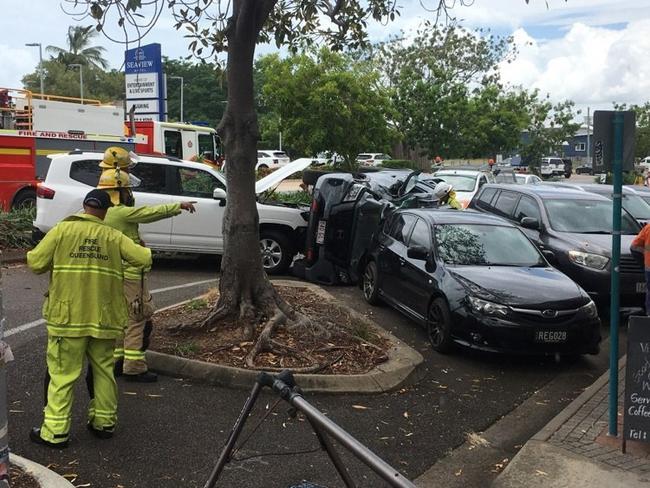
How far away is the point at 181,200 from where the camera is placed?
10.3 m

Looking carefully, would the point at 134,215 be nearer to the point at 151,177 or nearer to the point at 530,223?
the point at 151,177

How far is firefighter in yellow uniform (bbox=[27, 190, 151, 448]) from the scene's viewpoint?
4211 millimetres

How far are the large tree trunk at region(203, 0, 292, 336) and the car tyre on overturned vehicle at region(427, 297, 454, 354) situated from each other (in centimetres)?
166

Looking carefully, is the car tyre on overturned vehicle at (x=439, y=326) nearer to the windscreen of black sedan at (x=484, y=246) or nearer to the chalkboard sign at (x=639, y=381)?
the windscreen of black sedan at (x=484, y=246)

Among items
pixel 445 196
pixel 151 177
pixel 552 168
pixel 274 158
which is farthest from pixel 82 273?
pixel 552 168

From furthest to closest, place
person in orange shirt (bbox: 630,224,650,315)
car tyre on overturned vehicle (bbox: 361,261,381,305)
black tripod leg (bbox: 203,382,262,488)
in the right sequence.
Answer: car tyre on overturned vehicle (bbox: 361,261,381,305), person in orange shirt (bbox: 630,224,650,315), black tripod leg (bbox: 203,382,262,488)

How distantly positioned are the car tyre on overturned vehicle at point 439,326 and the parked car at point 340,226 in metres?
2.64

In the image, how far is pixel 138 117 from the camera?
81.3 feet

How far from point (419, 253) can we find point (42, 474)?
491 cm

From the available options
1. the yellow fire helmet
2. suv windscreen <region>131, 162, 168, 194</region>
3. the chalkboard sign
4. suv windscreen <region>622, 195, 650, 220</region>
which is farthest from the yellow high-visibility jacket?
suv windscreen <region>622, 195, 650, 220</region>

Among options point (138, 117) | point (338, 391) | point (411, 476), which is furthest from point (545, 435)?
point (138, 117)

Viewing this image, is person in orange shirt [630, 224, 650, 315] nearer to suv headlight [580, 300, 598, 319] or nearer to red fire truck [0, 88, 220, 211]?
suv headlight [580, 300, 598, 319]

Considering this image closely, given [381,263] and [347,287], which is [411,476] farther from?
[347,287]

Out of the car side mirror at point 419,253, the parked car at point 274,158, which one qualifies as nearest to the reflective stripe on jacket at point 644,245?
the car side mirror at point 419,253
